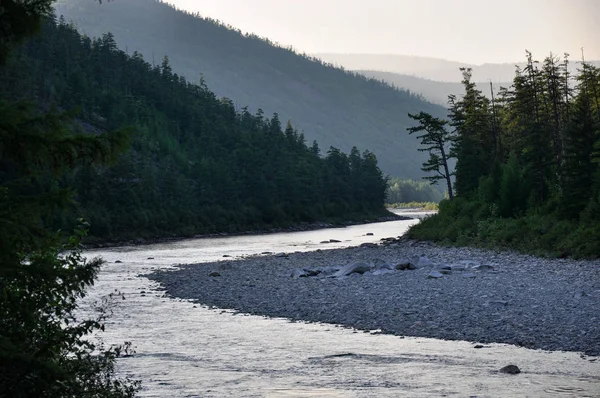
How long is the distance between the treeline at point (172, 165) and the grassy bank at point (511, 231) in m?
48.7

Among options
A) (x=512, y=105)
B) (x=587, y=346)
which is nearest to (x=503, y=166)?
(x=512, y=105)

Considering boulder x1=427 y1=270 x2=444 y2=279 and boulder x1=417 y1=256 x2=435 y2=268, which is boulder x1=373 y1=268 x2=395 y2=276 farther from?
boulder x1=427 y1=270 x2=444 y2=279

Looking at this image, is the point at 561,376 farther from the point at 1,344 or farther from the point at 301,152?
the point at 301,152

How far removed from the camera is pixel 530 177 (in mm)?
64562

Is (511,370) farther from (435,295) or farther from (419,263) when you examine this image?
(419,263)

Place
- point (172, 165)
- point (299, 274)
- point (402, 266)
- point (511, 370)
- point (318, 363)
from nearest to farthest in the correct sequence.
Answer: point (511, 370) → point (318, 363) → point (299, 274) → point (402, 266) → point (172, 165)

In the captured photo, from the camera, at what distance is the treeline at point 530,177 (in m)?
50.2

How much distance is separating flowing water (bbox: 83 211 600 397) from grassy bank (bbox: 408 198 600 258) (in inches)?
994

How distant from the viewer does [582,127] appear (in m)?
54.6

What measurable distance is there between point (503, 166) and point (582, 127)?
12523 mm

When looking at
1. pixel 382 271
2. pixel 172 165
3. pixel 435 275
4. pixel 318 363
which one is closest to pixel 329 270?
pixel 382 271

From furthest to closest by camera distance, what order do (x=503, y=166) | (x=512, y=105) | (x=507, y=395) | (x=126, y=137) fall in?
(x=512, y=105)
(x=503, y=166)
(x=507, y=395)
(x=126, y=137)

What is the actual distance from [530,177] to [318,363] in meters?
50.5

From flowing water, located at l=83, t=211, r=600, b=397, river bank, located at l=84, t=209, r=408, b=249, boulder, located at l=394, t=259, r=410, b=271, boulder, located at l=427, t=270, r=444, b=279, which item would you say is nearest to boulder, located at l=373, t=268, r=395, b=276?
boulder, located at l=394, t=259, r=410, b=271
